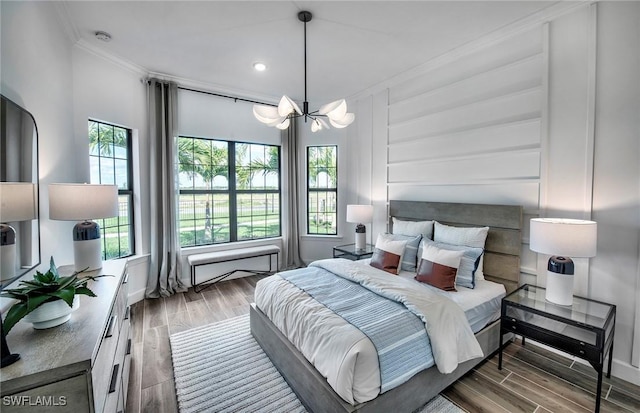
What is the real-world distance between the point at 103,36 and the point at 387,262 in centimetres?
376

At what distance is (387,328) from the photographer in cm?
179

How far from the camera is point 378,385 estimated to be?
1612 mm

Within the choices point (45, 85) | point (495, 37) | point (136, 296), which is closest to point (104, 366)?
point (45, 85)

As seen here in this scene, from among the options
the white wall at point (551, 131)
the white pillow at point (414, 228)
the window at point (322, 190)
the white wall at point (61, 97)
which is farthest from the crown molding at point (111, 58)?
the white pillow at point (414, 228)

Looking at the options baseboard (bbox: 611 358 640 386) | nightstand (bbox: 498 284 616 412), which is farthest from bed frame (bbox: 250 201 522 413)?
baseboard (bbox: 611 358 640 386)

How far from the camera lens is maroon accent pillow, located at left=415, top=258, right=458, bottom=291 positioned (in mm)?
2539

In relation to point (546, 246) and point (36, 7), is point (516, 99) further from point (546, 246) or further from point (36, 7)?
point (36, 7)

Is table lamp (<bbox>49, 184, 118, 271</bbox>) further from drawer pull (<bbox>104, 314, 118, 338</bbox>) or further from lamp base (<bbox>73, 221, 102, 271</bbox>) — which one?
drawer pull (<bbox>104, 314, 118, 338</bbox>)

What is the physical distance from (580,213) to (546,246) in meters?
0.61

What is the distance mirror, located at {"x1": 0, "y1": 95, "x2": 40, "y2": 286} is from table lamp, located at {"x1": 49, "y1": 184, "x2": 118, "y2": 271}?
0.70 feet

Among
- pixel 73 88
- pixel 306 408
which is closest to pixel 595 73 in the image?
pixel 306 408

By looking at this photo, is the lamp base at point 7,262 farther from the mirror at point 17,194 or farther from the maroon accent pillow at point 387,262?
the maroon accent pillow at point 387,262

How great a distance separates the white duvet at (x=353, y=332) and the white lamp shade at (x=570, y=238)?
2.85 ft

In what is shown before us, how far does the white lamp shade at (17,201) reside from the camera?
4.53ft
